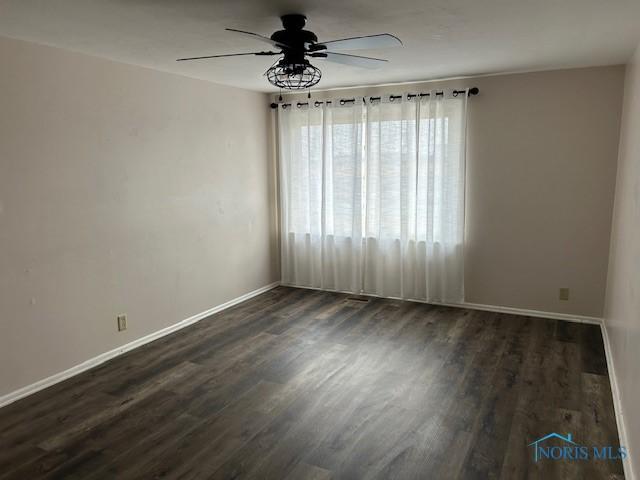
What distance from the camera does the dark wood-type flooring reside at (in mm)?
2344

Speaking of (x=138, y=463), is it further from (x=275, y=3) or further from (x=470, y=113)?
Result: (x=470, y=113)

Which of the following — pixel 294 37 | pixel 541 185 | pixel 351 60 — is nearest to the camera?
pixel 294 37

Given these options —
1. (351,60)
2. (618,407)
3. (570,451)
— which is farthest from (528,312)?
(351,60)

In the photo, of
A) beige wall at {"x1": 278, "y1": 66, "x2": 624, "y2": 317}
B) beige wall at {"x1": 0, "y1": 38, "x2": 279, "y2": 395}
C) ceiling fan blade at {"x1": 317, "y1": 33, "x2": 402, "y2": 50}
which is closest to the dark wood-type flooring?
beige wall at {"x1": 0, "y1": 38, "x2": 279, "y2": 395}

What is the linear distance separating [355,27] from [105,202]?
7.53 feet

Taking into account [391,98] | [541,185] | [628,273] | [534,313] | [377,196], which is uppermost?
[391,98]

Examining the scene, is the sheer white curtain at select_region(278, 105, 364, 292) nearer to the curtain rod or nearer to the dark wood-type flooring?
the curtain rod

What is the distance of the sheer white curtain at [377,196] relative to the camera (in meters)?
4.70

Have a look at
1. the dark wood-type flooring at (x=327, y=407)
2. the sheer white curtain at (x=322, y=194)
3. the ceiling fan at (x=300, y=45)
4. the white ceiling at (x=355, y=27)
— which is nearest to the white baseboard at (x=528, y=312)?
the dark wood-type flooring at (x=327, y=407)

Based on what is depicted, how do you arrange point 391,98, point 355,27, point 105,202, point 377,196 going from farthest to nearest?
point 377,196
point 391,98
point 105,202
point 355,27

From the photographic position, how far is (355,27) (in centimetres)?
268

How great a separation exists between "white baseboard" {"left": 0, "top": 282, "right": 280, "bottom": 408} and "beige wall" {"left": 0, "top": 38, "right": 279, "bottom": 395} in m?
0.05

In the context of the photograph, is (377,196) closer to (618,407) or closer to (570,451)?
(618,407)

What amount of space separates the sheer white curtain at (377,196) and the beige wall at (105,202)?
0.77 metres
